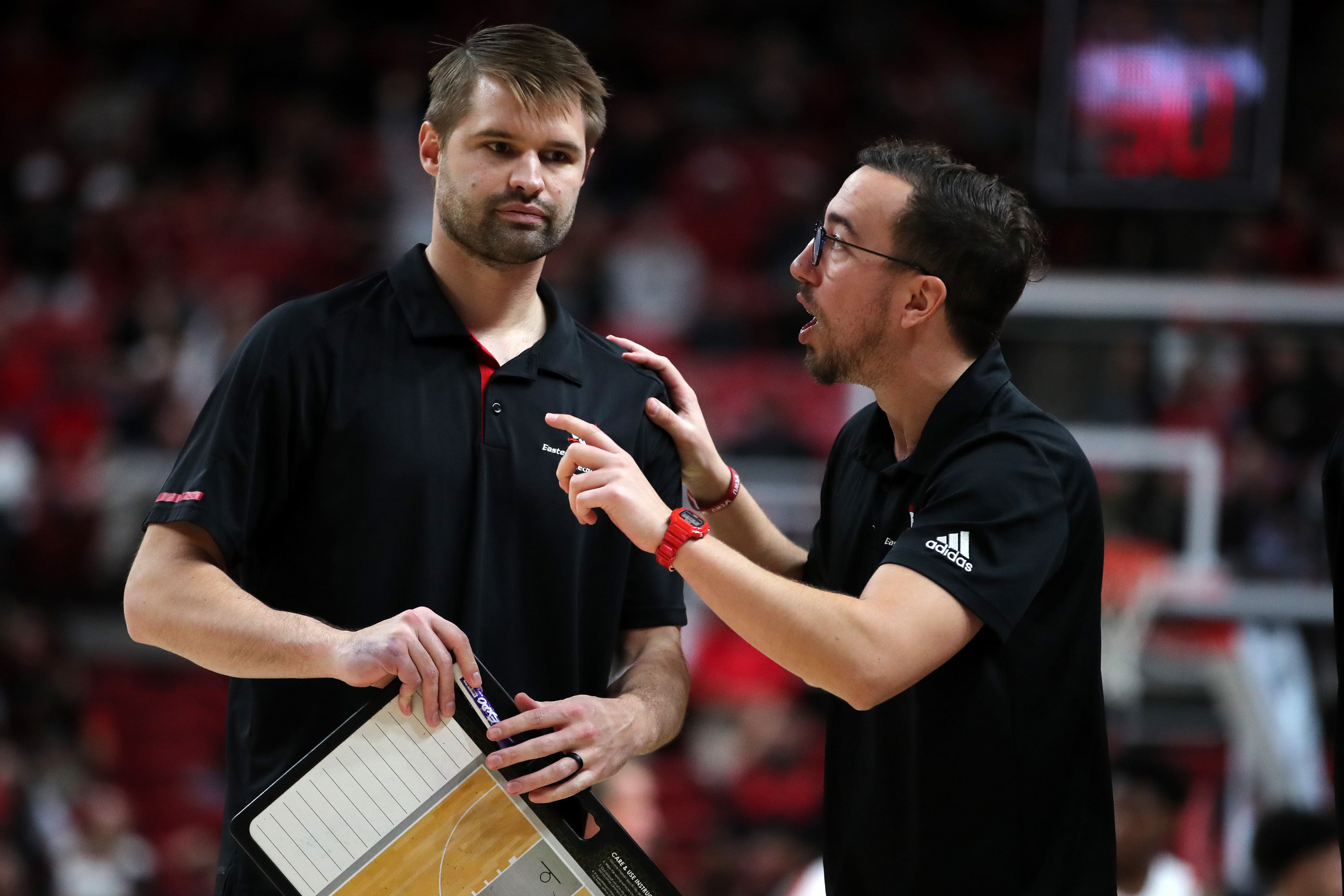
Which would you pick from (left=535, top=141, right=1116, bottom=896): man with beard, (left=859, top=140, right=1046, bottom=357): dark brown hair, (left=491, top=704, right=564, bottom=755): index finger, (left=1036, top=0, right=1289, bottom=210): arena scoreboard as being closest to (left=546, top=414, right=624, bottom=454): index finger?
(left=535, top=141, right=1116, bottom=896): man with beard

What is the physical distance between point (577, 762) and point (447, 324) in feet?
3.37

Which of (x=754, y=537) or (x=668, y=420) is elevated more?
(x=668, y=420)

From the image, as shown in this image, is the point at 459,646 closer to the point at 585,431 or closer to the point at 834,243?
the point at 585,431

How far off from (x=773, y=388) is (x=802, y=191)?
294cm

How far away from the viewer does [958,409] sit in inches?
125

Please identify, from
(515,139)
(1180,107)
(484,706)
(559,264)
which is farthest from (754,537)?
(559,264)

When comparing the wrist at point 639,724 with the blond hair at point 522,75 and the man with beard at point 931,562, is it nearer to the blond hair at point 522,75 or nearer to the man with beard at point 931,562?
the man with beard at point 931,562

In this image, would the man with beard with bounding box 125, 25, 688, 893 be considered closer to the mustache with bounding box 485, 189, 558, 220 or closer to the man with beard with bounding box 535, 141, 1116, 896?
the mustache with bounding box 485, 189, 558, 220

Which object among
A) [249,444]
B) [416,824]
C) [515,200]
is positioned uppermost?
[515,200]

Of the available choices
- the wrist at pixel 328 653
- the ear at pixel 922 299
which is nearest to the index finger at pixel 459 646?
the wrist at pixel 328 653

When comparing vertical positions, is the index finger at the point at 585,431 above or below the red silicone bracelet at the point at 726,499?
above

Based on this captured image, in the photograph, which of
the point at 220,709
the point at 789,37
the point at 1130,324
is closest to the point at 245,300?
the point at 220,709

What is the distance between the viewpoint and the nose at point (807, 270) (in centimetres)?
339

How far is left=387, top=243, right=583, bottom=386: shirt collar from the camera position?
10.7ft
